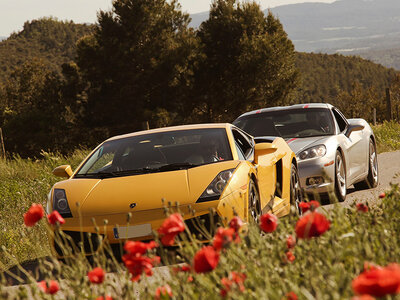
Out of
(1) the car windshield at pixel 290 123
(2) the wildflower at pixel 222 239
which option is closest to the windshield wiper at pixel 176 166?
(2) the wildflower at pixel 222 239

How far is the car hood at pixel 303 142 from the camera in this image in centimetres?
930

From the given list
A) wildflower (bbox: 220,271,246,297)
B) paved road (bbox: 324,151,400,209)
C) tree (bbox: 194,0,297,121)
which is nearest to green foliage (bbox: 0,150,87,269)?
wildflower (bbox: 220,271,246,297)

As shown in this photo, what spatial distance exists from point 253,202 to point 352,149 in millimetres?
4229

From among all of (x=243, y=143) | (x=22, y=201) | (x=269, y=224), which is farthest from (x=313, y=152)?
(x=269, y=224)

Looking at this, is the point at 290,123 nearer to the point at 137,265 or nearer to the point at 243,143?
the point at 243,143

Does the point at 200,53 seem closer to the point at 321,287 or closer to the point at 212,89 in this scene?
the point at 212,89

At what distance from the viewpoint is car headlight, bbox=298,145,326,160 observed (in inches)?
359

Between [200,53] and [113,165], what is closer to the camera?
[113,165]

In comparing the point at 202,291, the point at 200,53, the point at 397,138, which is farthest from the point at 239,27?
the point at 202,291

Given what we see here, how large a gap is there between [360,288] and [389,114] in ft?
87.6

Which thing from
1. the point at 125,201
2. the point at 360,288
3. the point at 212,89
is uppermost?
the point at 360,288

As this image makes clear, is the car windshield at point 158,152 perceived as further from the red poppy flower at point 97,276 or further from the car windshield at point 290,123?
the red poppy flower at point 97,276

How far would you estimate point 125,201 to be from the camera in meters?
5.72

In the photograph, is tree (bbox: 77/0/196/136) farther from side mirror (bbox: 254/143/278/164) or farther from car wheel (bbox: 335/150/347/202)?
side mirror (bbox: 254/143/278/164)
